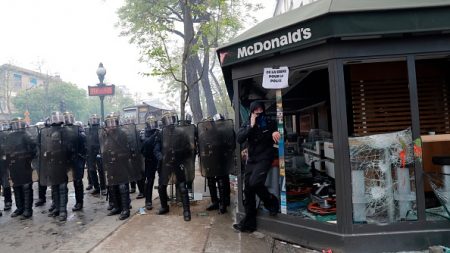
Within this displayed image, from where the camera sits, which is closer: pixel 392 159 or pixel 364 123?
pixel 392 159

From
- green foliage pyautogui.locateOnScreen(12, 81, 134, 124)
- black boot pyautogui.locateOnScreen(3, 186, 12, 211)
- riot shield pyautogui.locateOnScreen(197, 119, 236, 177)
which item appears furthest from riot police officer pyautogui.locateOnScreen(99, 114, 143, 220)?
green foliage pyautogui.locateOnScreen(12, 81, 134, 124)

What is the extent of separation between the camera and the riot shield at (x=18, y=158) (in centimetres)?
632

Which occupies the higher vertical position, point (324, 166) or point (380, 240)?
point (324, 166)

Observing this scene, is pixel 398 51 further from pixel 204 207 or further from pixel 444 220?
pixel 204 207

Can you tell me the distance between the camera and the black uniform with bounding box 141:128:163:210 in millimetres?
6180

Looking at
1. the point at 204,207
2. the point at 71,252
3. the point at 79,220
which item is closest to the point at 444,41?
the point at 204,207

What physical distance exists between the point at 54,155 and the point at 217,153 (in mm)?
3112

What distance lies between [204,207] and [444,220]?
13.5ft

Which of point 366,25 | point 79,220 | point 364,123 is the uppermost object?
point 366,25

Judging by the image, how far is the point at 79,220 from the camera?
6184 millimetres

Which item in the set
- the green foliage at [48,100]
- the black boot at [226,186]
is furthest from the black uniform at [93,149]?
the green foliage at [48,100]

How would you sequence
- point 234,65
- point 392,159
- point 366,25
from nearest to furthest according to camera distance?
point 366,25 → point 392,159 → point 234,65

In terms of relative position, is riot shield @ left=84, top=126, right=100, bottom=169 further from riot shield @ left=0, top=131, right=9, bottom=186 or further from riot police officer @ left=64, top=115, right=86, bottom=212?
riot shield @ left=0, top=131, right=9, bottom=186

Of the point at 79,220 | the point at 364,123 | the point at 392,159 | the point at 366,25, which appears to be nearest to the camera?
the point at 366,25
